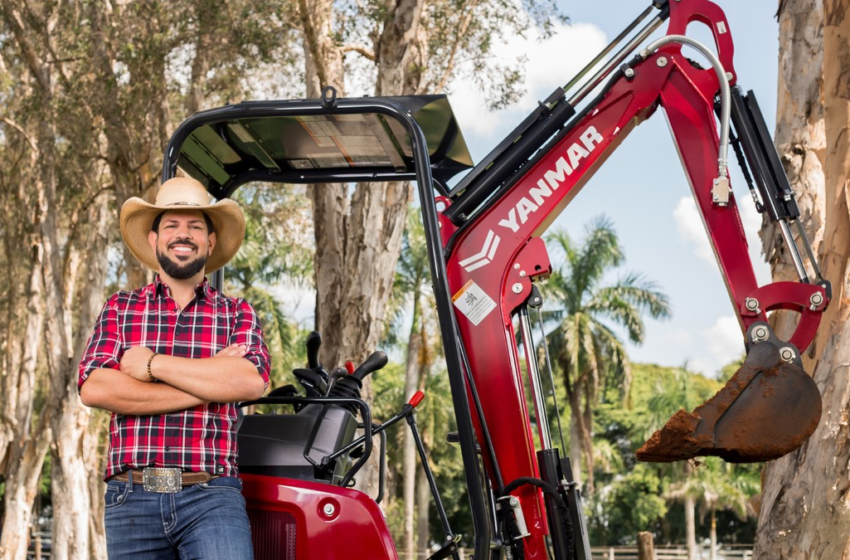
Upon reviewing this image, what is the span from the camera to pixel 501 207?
437 centimetres

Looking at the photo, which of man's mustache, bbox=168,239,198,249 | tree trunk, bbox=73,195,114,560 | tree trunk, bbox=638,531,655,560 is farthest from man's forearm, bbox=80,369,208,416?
tree trunk, bbox=73,195,114,560

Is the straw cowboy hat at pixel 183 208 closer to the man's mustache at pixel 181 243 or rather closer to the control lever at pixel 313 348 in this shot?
the man's mustache at pixel 181 243

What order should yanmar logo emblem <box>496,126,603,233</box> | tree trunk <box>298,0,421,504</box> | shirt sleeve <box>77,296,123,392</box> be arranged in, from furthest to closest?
tree trunk <box>298,0,421,504</box>
yanmar logo emblem <box>496,126,603,233</box>
shirt sleeve <box>77,296,123,392</box>

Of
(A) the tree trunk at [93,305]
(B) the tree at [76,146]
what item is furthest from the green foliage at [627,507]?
(B) the tree at [76,146]

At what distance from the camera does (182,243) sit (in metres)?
3.83

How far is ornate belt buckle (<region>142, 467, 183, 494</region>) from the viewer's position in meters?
3.53

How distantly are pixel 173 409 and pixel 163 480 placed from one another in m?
0.24

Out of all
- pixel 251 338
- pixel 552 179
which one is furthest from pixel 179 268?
pixel 552 179

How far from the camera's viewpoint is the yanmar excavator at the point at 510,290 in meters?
3.91

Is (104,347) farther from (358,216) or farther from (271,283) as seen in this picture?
(271,283)

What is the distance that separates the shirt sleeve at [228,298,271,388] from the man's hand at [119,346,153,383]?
0.32 m

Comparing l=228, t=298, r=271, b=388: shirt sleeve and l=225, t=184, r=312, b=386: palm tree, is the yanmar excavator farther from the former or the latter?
l=225, t=184, r=312, b=386: palm tree

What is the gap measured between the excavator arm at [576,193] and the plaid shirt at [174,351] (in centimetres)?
95

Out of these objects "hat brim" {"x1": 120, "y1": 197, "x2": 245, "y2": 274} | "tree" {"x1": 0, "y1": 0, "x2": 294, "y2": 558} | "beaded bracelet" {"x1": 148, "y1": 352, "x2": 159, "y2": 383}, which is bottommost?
"beaded bracelet" {"x1": 148, "y1": 352, "x2": 159, "y2": 383}
